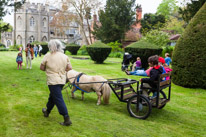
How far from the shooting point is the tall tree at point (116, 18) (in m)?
41.8

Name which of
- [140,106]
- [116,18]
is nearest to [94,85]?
[140,106]

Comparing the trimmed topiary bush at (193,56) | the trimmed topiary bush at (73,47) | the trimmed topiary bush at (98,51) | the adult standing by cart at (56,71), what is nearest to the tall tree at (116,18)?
the trimmed topiary bush at (73,47)

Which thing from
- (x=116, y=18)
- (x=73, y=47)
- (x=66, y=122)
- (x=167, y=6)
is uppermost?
(x=167, y=6)

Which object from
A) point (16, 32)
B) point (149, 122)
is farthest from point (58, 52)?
point (16, 32)

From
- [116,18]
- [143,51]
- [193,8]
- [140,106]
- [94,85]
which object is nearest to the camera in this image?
[140,106]

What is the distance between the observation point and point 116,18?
43.0 m

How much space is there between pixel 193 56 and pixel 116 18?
1339 inches

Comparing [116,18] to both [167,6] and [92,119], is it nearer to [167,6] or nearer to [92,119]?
[167,6]

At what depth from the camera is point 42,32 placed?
67562 mm

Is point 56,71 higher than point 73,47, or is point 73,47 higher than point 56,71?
point 73,47

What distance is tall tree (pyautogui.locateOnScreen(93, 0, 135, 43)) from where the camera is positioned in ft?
137

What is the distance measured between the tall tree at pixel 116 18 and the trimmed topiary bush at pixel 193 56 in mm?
31022

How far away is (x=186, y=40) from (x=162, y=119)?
6.19m

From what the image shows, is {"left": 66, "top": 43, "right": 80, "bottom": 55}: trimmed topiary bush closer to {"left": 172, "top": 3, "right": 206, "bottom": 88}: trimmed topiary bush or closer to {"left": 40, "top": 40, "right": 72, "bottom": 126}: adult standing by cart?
{"left": 172, "top": 3, "right": 206, "bottom": 88}: trimmed topiary bush
